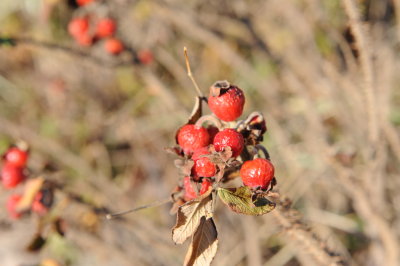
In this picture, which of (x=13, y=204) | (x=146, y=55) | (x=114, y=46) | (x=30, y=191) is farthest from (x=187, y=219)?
(x=146, y=55)

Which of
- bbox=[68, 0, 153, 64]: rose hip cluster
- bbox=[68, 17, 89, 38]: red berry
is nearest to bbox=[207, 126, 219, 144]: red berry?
bbox=[68, 0, 153, 64]: rose hip cluster

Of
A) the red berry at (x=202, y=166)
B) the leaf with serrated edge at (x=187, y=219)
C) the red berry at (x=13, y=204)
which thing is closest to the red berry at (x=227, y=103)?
the red berry at (x=202, y=166)

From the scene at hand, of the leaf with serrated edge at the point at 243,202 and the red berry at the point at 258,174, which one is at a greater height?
the red berry at the point at 258,174

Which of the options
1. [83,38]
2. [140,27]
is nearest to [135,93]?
[140,27]

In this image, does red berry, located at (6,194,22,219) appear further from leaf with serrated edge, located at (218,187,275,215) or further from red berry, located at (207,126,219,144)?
leaf with serrated edge, located at (218,187,275,215)

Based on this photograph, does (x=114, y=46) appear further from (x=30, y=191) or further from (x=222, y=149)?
(x=222, y=149)

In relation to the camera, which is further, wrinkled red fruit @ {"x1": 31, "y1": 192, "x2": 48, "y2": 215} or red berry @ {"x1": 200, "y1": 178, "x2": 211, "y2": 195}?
wrinkled red fruit @ {"x1": 31, "y1": 192, "x2": 48, "y2": 215}

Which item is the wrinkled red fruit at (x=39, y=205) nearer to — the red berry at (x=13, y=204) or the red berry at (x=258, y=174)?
the red berry at (x=13, y=204)
